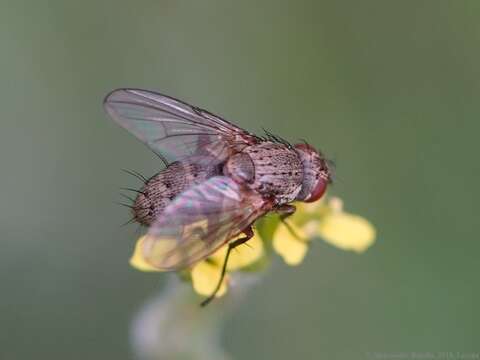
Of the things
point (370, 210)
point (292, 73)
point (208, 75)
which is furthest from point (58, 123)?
point (370, 210)

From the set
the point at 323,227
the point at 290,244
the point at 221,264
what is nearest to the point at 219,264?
the point at 221,264

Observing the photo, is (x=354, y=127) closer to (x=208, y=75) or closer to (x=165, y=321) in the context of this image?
(x=208, y=75)

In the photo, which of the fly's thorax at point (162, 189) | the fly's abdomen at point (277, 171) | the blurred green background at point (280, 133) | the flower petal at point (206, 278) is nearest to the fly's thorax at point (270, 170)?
the fly's abdomen at point (277, 171)

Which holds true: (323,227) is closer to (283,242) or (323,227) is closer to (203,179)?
(283,242)

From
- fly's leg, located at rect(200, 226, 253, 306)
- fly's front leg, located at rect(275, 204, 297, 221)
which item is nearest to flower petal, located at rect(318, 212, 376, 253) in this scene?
fly's front leg, located at rect(275, 204, 297, 221)

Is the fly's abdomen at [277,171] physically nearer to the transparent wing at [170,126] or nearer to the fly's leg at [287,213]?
the fly's leg at [287,213]

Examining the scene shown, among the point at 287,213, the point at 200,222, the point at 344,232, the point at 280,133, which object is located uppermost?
the point at 200,222

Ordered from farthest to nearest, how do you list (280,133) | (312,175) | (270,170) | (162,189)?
(280,133) < (312,175) < (270,170) < (162,189)

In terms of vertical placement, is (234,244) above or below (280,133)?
above
